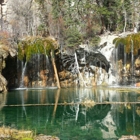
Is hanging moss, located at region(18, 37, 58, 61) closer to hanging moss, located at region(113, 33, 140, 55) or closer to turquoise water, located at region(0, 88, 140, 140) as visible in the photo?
hanging moss, located at region(113, 33, 140, 55)

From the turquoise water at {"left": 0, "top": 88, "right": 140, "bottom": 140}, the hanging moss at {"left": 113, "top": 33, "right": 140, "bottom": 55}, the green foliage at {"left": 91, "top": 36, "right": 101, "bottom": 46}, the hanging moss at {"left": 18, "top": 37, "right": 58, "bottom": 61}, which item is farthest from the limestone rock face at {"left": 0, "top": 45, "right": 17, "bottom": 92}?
the hanging moss at {"left": 113, "top": 33, "right": 140, "bottom": 55}

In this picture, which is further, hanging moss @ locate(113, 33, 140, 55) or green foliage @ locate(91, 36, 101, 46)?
green foliage @ locate(91, 36, 101, 46)

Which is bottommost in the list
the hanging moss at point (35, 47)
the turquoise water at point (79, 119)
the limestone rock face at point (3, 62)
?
the turquoise water at point (79, 119)

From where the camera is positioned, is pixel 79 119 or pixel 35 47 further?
pixel 35 47

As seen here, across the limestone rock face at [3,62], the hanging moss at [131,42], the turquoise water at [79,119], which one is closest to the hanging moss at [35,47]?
the limestone rock face at [3,62]

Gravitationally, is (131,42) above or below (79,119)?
above

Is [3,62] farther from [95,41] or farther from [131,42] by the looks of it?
[131,42]

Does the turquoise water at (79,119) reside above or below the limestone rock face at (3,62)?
below

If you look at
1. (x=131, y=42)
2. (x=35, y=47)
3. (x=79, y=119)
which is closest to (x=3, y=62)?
(x=35, y=47)

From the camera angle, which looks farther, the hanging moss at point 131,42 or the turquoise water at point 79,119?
the hanging moss at point 131,42

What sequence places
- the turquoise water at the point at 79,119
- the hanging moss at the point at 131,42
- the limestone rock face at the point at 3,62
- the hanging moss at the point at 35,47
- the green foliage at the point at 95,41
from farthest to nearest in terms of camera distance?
1. the green foliage at the point at 95,41
2. the hanging moss at the point at 35,47
3. the hanging moss at the point at 131,42
4. the limestone rock face at the point at 3,62
5. the turquoise water at the point at 79,119

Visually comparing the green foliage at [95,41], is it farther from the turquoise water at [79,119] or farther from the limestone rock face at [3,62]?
the turquoise water at [79,119]

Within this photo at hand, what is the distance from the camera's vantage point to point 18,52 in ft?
108

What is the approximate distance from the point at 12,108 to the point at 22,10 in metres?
33.2
